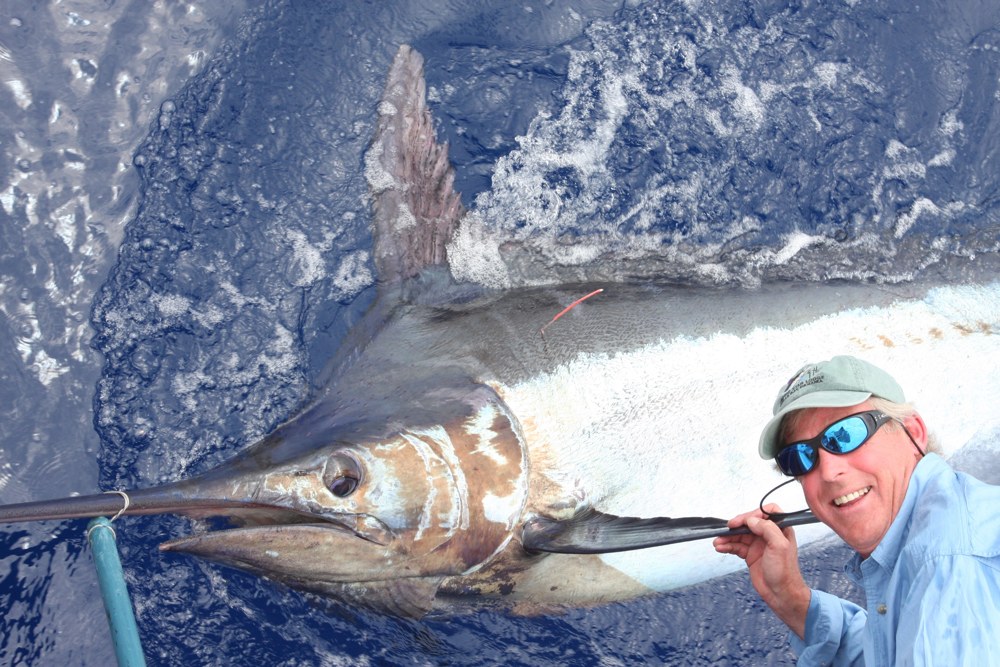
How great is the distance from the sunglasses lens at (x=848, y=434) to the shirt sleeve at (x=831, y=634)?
24.7 inches

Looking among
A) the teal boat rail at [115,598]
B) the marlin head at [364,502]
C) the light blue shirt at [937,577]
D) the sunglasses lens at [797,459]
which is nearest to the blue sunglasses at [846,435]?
the sunglasses lens at [797,459]

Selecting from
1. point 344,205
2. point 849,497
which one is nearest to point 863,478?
point 849,497

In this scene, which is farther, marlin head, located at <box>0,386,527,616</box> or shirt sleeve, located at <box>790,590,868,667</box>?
shirt sleeve, located at <box>790,590,868,667</box>

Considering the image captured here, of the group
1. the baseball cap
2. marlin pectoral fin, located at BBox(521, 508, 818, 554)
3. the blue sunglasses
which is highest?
the baseball cap

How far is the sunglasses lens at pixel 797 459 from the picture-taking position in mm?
1906

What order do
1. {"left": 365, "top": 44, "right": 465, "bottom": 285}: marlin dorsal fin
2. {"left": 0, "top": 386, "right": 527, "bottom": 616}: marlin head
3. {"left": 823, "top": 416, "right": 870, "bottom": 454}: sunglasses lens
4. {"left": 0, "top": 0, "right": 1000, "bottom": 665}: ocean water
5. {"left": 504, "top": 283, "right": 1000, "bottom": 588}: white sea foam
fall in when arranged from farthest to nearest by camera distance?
{"left": 0, "top": 0, "right": 1000, "bottom": 665}: ocean water, {"left": 365, "top": 44, "right": 465, "bottom": 285}: marlin dorsal fin, {"left": 504, "top": 283, "right": 1000, "bottom": 588}: white sea foam, {"left": 0, "top": 386, "right": 527, "bottom": 616}: marlin head, {"left": 823, "top": 416, "right": 870, "bottom": 454}: sunglasses lens

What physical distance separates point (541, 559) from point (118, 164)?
2.16 meters

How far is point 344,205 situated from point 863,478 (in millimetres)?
2072

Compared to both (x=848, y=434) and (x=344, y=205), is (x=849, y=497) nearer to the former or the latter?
(x=848, y=434)

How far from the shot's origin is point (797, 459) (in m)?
1.93

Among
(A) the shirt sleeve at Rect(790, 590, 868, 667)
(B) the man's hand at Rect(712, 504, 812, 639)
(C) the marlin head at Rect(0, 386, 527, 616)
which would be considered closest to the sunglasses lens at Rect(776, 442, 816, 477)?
(B) the man's hand at Rect(712, 504, 812, 639)

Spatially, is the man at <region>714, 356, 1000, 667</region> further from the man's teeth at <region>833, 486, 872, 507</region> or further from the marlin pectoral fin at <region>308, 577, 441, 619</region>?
the marlin pectoral fin at <region>308, 577, 441, 619</region>

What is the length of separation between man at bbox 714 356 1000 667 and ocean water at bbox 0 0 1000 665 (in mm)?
967

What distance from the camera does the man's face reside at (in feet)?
6.10
